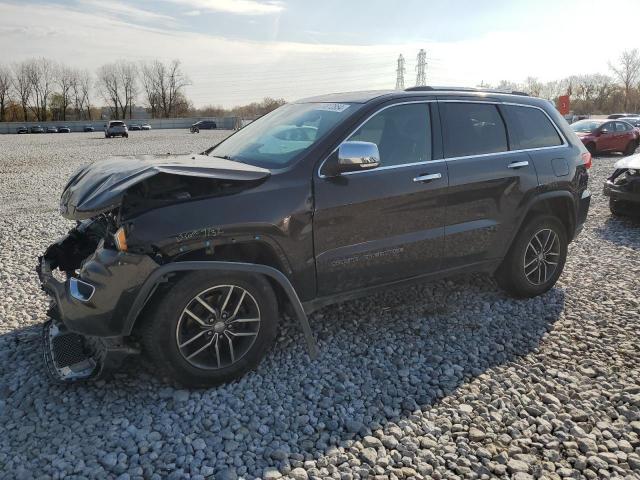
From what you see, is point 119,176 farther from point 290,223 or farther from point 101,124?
point 101,124

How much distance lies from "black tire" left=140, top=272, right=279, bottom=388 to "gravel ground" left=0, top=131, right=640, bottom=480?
0.42ft

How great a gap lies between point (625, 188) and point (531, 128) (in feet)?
14.2

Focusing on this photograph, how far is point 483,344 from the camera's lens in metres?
3.91

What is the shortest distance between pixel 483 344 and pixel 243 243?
2.07 m

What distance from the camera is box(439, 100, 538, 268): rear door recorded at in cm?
407

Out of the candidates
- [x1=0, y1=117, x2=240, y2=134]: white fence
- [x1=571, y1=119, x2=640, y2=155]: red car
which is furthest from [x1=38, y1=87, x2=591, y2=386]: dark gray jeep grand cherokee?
[x1=0, y1=117, x2=240, y2=134]: white fence

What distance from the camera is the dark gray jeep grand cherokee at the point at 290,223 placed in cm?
300

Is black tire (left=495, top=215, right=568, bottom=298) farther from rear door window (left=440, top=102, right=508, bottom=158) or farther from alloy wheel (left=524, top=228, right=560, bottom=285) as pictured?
rear door window (left=440, top=102, right=508, bottom=158)

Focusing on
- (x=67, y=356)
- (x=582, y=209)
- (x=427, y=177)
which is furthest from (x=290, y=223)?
(x=582, y=209)

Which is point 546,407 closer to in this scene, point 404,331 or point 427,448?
point 427,448

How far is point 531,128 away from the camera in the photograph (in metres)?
4.66

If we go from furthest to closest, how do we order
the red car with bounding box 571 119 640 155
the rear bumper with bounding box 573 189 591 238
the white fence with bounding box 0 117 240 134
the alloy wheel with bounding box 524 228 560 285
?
the white fence with bounding box 0 117 240 134 < the red car with bounding box 571 119 640 155 < the rear bumper with bounding box 573 189 591 238 < the alloy wheel with bounding box 524 228 560 285

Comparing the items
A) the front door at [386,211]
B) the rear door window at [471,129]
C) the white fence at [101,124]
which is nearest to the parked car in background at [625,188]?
the rear door window at [471,129]

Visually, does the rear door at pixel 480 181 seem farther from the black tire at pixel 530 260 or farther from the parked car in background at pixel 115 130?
the parked car in background at pixel 115 130
